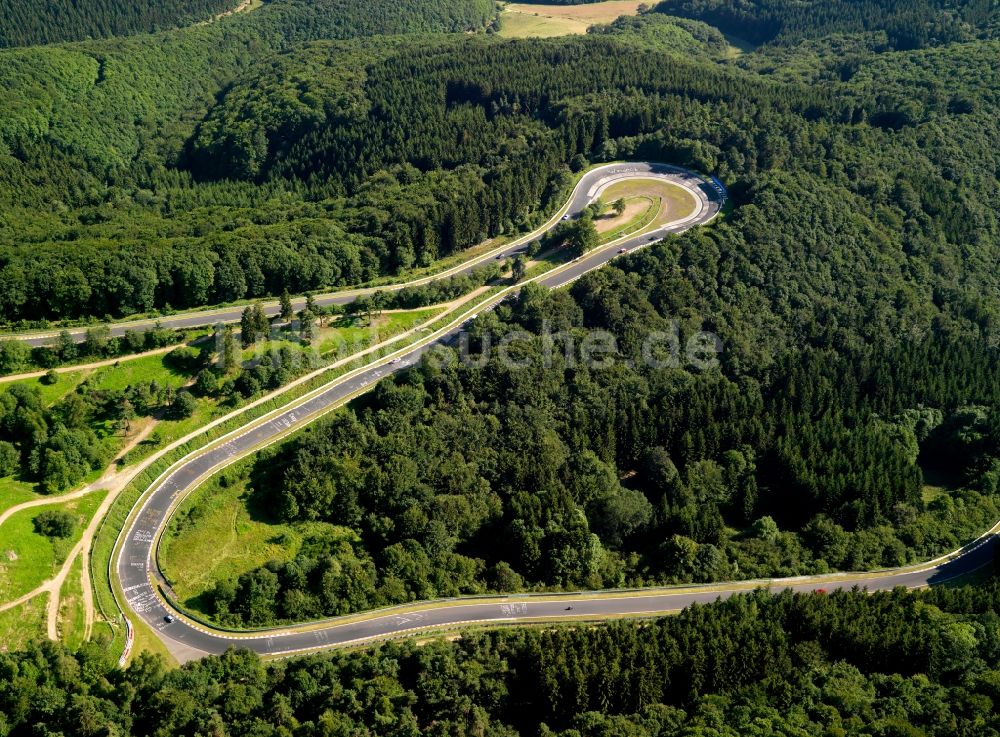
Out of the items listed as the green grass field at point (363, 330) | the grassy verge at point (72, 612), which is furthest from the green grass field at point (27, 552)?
the green grass field at point (363, 330)

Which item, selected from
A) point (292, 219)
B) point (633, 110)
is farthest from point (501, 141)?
point (292, 219)

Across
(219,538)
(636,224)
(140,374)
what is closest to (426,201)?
(636,224)

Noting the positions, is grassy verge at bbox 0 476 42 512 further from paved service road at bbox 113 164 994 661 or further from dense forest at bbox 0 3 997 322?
dense forest at bbox 0 3 997 322

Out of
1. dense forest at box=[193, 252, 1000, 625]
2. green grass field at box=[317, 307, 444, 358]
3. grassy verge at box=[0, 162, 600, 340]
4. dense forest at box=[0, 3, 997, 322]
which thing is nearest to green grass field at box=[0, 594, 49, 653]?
dense forest at box=[193, 252, 1000, 625]

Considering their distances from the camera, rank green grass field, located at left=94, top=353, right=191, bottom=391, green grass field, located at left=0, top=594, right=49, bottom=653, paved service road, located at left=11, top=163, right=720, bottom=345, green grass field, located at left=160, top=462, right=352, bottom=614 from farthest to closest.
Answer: paved service road, located at left=11, top=163, right=720, bottom=345, green grass field, located at left=94, top=353, right=191, bottom=391, green grass field, located at left=160, top=462, right=352, bottom=614, green grass field, located at left=0, top=594, right=49, bottom=653

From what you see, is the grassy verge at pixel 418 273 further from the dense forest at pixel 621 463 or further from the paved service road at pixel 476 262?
the dense forest at pixel 621 463
